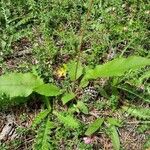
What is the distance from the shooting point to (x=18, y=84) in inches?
132

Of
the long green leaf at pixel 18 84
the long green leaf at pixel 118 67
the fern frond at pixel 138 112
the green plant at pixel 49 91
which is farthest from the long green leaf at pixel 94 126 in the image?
the long green leaf at pixel 18 84

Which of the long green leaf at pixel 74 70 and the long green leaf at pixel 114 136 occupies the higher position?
the long green leaf at pixel 74 70

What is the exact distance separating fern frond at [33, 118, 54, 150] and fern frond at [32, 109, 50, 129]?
4 cm

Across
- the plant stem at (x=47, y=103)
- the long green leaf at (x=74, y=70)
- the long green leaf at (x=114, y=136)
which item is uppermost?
the long green leaf at (x=74, y=70)

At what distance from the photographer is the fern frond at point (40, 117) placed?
131 inches

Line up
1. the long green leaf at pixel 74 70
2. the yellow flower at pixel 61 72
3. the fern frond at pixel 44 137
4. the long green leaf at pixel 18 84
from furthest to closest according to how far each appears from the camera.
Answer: the yellow flower at pixel 61 72
the long green leaf at pixel 74 70
the long green leaf at pixel 18 84
the fern frond at pixel 44 137

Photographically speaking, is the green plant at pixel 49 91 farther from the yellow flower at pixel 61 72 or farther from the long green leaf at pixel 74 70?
the yellow flower at pixel 61 72

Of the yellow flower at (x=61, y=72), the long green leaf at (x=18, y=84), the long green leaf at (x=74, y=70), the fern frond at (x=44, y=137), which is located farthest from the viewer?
the yellow flower at (x=61, y=72)

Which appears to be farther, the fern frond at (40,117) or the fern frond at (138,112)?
the fern frond at (138,112)

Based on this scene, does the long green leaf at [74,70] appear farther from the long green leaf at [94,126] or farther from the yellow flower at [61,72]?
the long green leaf at [94,126]

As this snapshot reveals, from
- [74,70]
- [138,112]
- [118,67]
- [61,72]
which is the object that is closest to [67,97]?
[74,70]

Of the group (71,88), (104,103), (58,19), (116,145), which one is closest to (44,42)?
(58,19)

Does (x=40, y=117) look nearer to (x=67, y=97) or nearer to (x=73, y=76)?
(x=67, y=97)

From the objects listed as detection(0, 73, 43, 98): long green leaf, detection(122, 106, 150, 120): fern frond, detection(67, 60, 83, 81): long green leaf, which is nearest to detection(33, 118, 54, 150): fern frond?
detection(0, 73, 43, 98): long green leaf
